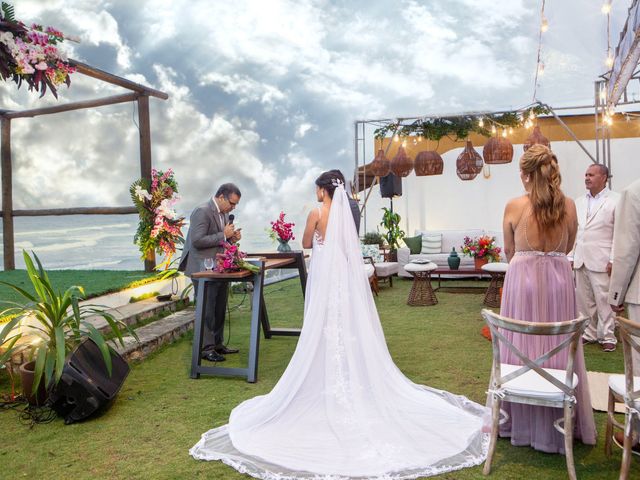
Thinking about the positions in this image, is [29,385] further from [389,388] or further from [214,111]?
[214,111]

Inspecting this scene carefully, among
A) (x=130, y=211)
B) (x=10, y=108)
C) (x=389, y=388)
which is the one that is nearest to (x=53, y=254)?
(x=130, y=211)

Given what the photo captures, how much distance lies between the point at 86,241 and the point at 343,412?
846 centimetres

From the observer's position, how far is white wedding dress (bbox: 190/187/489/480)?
9.77 feet

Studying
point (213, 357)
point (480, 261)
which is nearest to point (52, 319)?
point (213, 357)

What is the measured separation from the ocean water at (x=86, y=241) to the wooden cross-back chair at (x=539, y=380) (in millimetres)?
6699

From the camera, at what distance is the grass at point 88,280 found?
287 inches

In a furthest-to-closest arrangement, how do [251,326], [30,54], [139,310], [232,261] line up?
[139,310]
[251,326]
[232,261]
[30,54]

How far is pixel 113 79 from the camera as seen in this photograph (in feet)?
26.5

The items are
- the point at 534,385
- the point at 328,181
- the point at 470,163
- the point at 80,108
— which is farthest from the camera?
the point at 80,108

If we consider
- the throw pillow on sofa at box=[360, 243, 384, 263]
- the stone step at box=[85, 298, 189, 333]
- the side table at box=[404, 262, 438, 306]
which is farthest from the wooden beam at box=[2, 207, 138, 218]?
the side table at box=[404, 262, 438, 306]

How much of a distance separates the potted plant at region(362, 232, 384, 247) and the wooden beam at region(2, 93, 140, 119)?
5.54m

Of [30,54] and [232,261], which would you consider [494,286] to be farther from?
[30,54]

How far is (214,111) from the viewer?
11742mm

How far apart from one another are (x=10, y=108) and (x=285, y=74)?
19.5ft
